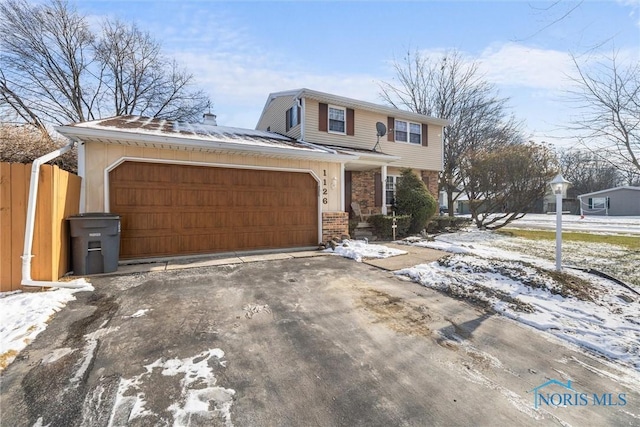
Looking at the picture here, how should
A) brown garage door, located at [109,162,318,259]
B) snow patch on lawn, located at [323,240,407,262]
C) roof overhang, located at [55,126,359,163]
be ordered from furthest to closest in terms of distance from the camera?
snow patch on lawn, located at [323,240,407,262] < brown garage door, located at [109,162,318,259] < roof overhang, located at [55,126,359,163]

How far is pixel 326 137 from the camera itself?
11.8 metres

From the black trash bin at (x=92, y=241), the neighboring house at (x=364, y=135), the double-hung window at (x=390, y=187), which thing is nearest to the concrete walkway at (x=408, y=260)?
the neighboring house at (x=364, y=135)

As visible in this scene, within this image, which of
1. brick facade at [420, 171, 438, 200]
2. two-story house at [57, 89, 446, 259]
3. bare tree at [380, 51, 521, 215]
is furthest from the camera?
bare tree at [380, 51, 521, 215]

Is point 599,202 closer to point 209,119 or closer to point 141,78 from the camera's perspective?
point 209,119

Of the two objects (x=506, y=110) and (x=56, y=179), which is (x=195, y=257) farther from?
(x=506, y=110)

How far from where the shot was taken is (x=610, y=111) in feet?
27.2

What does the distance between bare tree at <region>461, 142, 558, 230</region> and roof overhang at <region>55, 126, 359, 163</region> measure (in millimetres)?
9002

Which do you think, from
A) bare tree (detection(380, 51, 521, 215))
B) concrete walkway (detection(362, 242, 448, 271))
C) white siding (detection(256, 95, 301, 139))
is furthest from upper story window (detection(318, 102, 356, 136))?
bare tree (detection(380, 51, 521, 215))

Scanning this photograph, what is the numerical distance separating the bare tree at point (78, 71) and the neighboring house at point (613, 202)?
1592 inches

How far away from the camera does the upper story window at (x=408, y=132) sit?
13.9m

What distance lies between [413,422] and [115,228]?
5.67 m

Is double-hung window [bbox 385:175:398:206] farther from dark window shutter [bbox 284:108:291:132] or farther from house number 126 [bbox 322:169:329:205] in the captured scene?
house number 126 [bbox 322:169:329:205]

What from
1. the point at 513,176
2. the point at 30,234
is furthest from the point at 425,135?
the point at 30,234

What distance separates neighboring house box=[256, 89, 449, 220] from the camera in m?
11.4
